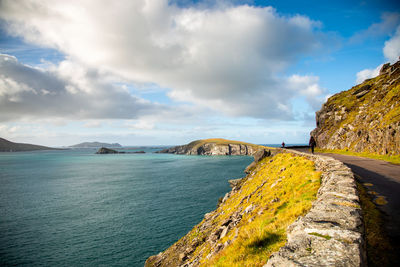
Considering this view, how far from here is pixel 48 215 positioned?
41781 mm

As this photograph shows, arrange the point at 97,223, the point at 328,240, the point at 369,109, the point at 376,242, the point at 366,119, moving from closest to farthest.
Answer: the point at 328,240 → the point at 376,242 → the point at 97,223 → the point at 366,119 → the point at 369,109

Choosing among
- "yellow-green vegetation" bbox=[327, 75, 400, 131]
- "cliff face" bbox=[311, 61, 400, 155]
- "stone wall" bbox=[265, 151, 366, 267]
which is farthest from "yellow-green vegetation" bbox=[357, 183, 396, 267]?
"yellow-green vegetation" bbox=[327, 75, 400, 131]

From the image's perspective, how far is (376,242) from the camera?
224 inches

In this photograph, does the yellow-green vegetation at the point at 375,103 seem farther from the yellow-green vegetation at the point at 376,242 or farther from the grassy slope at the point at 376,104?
the yellow-green vegetation at the point at 376,242

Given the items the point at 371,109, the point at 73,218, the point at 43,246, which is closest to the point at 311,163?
the point at 371,109

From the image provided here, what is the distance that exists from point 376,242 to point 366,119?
42.7 meters

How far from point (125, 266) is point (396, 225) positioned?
27.6m

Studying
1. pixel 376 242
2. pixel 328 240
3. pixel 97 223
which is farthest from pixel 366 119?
pixel 97 223

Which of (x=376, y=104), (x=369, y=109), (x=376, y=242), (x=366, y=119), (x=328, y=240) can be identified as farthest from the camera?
(x=369, y=109)

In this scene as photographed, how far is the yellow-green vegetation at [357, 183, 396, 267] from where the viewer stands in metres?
4.96

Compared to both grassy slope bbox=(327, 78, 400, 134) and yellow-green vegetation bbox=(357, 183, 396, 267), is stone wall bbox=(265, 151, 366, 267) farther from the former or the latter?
grassy slope bbox=(327, 78, 400, 134)

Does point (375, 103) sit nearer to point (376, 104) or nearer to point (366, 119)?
point (376, 104)

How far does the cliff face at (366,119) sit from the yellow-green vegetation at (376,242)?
82.1ft

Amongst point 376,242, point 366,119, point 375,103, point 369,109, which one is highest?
point 375,103
